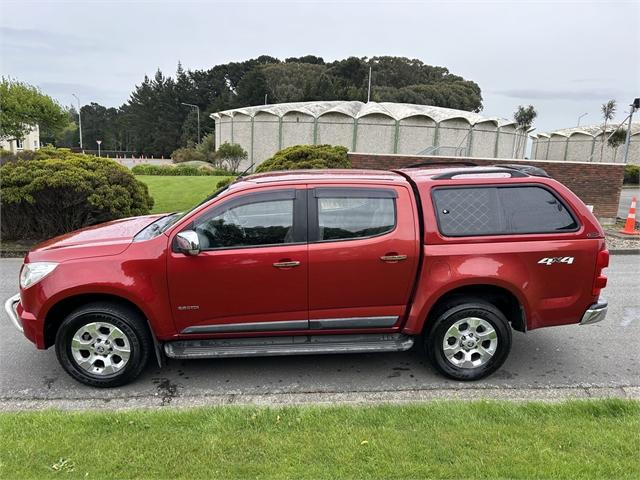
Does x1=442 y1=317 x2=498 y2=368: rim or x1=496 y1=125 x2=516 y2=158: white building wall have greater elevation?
x1=496 y1=125 x2=516 y2=158: white building wall

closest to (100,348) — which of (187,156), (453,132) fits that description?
(453,132)

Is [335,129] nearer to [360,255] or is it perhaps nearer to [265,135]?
[265,135]

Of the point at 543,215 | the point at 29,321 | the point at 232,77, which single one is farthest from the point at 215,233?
the point at 232,77

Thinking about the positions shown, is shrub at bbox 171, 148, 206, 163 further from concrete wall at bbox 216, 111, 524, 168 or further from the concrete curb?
the concrete curb

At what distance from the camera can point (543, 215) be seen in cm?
418

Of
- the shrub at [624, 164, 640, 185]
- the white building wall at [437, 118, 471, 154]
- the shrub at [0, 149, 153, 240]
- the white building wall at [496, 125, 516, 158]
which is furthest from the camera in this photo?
the white building wall at [496, 125, 516, 158]

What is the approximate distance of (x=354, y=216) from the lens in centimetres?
403

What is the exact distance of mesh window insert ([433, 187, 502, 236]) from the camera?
409 cm

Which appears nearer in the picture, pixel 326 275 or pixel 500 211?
pixel 326 275

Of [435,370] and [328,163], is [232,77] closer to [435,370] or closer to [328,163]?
[328,163]

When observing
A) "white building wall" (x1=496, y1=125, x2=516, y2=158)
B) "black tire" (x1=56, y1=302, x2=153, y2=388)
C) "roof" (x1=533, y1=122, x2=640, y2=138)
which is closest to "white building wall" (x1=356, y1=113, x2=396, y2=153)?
"white building wall" (x1=496, y1=125, x2=516, y2=158)

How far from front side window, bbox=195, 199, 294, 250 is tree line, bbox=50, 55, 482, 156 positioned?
64.8m

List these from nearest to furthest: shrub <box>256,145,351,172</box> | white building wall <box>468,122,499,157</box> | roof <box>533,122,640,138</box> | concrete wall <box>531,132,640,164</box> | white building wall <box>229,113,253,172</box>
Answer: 1. shrub <box>256,145,351,172</box>
2. white building wall <box>468,122,499,157</box>
3. white building wall <box>229,113,253,172</box>
4. concrete wall <box>531,132,640,164</box>
5. roof <box>533,122,640,138</box>

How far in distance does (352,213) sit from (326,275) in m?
0.57
